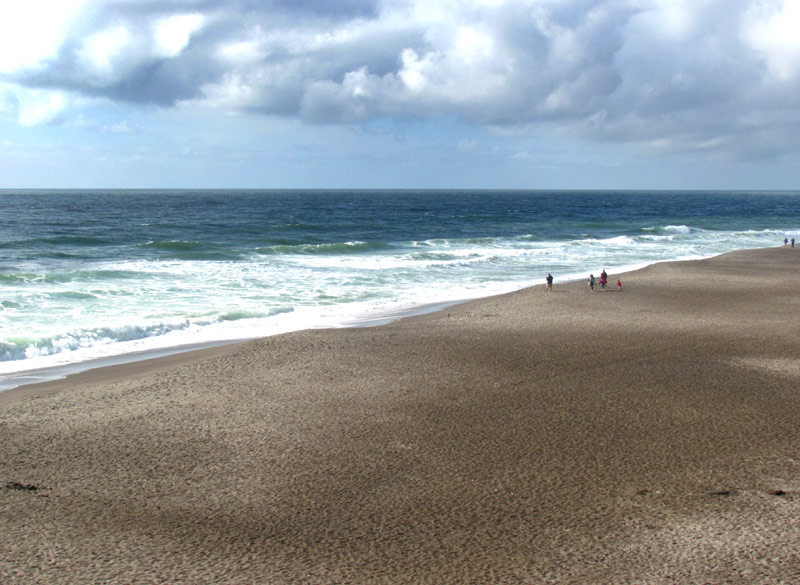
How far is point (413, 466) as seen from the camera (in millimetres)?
11594

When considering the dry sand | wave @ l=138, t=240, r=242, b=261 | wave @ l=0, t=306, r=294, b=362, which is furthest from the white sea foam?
the dry sand

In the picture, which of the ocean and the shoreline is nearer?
the shoreline

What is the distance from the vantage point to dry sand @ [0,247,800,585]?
28.9 feet

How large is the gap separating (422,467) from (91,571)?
5.20m

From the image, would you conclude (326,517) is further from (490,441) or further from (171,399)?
(171,399)

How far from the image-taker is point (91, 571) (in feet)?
28.1

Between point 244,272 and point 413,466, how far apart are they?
28071 mm

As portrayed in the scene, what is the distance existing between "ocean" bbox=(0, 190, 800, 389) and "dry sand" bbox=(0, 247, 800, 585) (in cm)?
402

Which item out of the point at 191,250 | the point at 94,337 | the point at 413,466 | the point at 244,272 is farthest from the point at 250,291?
the point at 413,466

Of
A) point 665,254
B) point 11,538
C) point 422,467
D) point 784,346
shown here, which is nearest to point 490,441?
point 422,467

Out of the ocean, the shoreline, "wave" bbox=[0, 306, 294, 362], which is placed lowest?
the shoreline

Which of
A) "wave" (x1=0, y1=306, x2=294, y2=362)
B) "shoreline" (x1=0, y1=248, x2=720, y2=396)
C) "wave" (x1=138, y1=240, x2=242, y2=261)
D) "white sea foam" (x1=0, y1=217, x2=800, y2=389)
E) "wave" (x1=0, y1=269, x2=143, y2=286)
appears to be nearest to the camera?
"shoreline" (x1=0, y1=248, x2=720, y2=396)

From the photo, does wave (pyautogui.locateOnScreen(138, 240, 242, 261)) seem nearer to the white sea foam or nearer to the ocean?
the ocean

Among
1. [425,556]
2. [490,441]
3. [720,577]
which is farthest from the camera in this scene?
[490,441]
